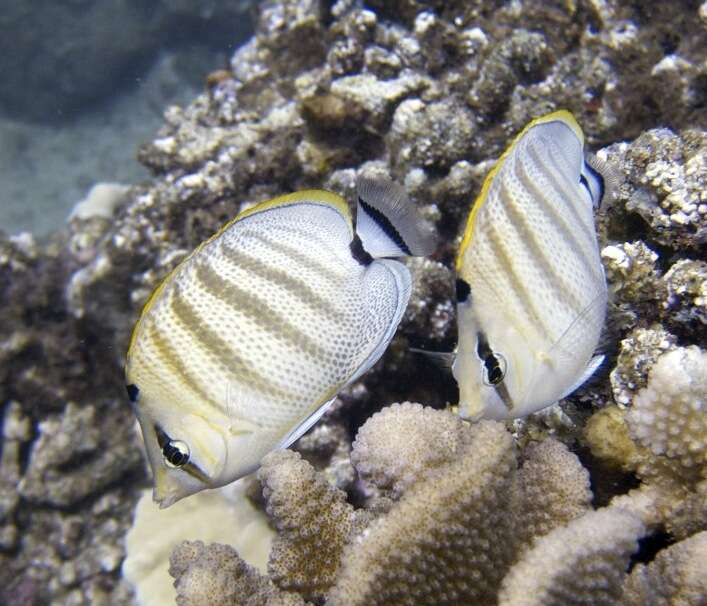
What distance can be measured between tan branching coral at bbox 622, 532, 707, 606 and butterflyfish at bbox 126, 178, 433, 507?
978 millimetres

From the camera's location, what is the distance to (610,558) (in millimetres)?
1427

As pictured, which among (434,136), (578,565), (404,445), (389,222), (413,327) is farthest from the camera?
(434,136)

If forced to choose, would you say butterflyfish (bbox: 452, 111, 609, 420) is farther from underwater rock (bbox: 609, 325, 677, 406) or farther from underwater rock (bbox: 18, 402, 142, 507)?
underwater rock (bbox: 18, 402, 142, 507)

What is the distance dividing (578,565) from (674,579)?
0.36m

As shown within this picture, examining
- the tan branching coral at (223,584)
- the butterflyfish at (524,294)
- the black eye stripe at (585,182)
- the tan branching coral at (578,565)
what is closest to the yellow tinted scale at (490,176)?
the butterflyfish at (524,294)

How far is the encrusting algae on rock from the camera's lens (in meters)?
1.67

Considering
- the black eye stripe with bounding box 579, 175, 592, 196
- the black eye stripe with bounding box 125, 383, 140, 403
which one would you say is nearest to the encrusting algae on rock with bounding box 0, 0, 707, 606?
the black eye stripe with bounding box 579, 175, 592, 196

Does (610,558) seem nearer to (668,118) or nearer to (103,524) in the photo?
(668,118)

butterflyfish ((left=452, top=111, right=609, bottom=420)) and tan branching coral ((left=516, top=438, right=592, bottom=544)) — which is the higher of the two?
butterflyfish ((left=452, top=111, right=609, bottom=420))

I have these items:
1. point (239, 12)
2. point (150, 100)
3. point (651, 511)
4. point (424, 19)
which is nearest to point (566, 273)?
point (651, 511)

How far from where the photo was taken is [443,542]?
162 cm

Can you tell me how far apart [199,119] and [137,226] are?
1297mm

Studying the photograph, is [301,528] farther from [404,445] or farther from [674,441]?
[674,441]

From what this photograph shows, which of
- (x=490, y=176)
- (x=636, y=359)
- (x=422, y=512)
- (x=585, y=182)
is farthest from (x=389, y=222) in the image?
(x=636, y=359)
